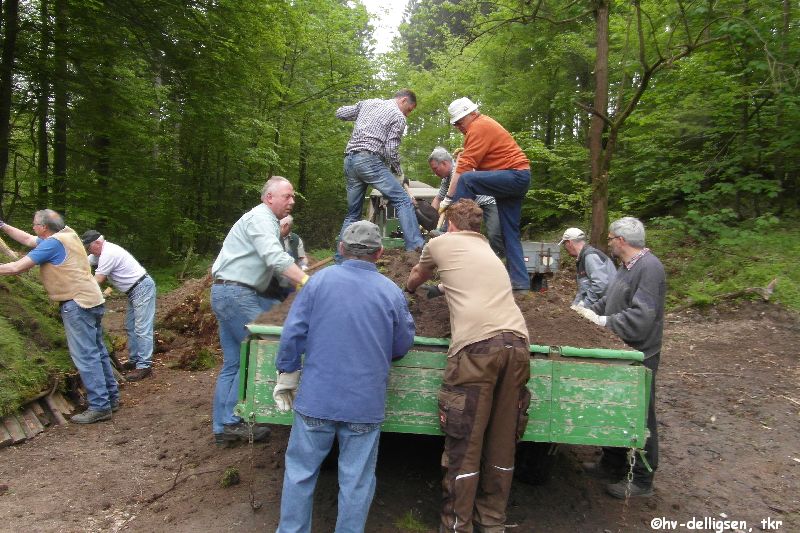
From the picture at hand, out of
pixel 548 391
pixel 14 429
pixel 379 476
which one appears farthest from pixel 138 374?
pixel 548 391

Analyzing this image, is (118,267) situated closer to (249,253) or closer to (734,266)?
(249,253)

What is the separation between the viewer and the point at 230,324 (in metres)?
4.42

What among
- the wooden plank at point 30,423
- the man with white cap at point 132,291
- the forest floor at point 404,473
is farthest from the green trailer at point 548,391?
the man with white cap at point 132,291

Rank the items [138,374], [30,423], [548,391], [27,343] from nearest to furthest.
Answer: [548,391] < [30,423] < [27,343] < [138,374]

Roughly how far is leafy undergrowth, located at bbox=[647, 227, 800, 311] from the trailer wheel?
7.37m

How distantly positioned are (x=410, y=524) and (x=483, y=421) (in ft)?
3.10

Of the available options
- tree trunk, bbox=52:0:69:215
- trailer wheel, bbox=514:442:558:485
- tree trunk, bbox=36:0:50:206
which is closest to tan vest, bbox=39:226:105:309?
trailer wheel, bbox=514:442:558:485

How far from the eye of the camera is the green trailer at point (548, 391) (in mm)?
2998

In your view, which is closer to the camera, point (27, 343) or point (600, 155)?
point (27, 343)

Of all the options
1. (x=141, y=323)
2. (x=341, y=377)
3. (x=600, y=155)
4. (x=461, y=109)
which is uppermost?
(x=600, y=155)

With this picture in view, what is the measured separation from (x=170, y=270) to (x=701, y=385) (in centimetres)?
1330

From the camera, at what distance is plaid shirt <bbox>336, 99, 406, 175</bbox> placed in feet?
16.3

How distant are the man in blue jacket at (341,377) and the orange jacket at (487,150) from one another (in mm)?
1990

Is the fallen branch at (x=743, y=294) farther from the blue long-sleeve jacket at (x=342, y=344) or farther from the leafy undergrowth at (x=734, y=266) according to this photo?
the blue long-sleeve jacket at (x=342, y=344)
